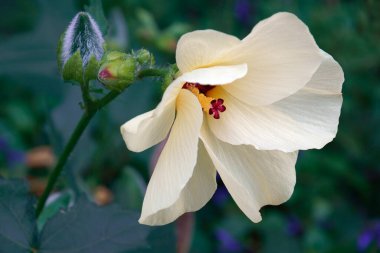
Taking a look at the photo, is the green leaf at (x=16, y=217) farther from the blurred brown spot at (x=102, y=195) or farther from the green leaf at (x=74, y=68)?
the blurred brown spot at (x=102, y=195)

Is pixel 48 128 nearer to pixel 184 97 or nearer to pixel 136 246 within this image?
pixel 136 246

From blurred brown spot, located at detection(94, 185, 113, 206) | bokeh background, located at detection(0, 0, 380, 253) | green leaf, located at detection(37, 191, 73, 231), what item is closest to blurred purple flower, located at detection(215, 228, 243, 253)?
bokeh background, located at detection(0, 0, 380, 253)

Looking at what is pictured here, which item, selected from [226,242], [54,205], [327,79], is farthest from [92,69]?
[226,242]

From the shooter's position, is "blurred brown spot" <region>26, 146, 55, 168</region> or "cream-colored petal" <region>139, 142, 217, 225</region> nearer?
"cream-colored petal" <region>139, 142, 217, 225</region>

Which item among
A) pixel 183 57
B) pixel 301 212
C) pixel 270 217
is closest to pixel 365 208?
pixel 301 212

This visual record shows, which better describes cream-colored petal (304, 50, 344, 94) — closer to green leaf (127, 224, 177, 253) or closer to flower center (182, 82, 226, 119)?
flower center (182, 82, 226, 119)

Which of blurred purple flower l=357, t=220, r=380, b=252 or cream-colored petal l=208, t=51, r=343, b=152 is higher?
cream-colored petal l=208, t=51, r=343, b=152
